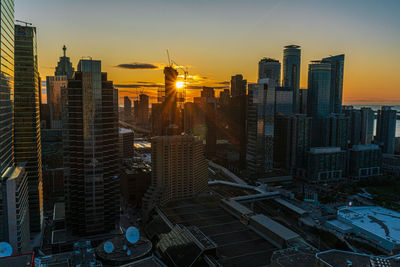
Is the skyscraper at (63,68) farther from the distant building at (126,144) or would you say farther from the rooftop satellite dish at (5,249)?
the rooftop satellite dish at (5,249)

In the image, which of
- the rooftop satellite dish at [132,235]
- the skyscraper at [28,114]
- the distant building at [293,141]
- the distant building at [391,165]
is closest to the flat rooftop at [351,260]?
the rooftop satellite dish at [132,235]

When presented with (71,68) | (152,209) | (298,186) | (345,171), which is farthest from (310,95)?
(71,68)

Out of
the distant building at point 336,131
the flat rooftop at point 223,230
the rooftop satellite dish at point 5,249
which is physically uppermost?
the distant building at point 336,131

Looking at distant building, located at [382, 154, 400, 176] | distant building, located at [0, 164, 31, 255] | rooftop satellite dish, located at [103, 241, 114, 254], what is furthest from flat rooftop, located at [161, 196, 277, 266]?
distant building, located at [382, 154, 400, 176]

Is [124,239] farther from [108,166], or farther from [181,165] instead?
[181,165]

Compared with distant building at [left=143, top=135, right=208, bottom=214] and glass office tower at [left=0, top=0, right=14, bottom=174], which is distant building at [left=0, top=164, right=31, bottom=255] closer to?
glass office tower at [left=0, top=0, right=14, bottom=174]

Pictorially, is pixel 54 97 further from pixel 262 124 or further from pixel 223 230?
pixel 223 230
